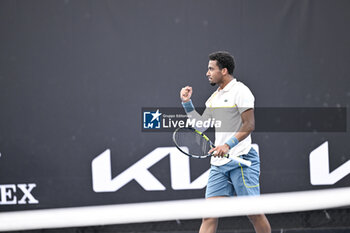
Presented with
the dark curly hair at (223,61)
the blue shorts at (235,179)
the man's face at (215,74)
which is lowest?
the blue shorts at (235,179)

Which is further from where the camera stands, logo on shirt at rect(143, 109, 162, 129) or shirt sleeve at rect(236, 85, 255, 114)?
logo on shirt at rect(143, 109, 162, 129)

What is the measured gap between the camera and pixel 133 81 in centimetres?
420

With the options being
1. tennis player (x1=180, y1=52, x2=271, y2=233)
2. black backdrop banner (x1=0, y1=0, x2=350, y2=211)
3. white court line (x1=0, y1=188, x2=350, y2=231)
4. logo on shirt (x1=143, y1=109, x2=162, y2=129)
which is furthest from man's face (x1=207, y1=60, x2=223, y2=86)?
white court line (x1=0, y1=188, x2=350, y2=231)

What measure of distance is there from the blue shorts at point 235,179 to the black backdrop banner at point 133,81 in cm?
85

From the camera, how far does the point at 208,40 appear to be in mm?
4207

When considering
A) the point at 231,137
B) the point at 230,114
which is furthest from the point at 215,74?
the point at 231,137

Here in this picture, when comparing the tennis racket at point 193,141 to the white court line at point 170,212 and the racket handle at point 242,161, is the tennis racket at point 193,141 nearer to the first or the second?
the racket handle at point 242,161

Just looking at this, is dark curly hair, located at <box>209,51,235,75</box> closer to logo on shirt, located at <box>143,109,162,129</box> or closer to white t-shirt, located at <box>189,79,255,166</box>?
white t-shirt, located at <box>189,79,255,166</box>

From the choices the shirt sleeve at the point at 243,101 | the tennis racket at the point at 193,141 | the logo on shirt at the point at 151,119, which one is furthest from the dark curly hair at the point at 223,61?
the logo on shirt at the point at 151,119

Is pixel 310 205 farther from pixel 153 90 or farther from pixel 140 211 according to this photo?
pixel 153 90

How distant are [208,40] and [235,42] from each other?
8.9 inches

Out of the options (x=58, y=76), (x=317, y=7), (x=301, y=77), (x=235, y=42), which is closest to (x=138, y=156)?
(x=58, y=76)

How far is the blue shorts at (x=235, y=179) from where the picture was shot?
3318 mm

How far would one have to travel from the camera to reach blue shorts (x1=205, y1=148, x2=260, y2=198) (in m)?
3.32
